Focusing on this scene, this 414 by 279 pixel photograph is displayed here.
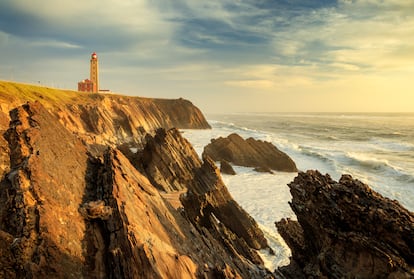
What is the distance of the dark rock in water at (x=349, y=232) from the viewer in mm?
7234

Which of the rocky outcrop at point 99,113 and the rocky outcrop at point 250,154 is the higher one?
the rocky outcrop at point 99,113

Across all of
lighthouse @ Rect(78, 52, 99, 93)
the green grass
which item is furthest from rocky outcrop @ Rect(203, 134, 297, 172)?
lighthouse @ Rect(78, 52, 99, 93)

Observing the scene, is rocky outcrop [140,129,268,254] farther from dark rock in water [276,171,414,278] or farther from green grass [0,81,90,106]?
green grass [0,81,90,106]

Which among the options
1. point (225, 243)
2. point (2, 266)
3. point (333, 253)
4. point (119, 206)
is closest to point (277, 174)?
point (225, 243)

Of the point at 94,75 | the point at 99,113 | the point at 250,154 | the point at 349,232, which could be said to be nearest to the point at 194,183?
the point at 349,232

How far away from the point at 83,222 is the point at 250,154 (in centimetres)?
3325

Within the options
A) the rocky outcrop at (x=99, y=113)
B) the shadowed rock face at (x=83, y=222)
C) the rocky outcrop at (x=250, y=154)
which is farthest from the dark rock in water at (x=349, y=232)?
the rocky outcrop at (x=250, y=154)

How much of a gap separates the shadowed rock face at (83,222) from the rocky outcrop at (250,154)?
26.5 meters

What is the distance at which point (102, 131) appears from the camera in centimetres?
4138

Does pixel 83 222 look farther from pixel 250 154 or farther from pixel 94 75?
pixel 94 75

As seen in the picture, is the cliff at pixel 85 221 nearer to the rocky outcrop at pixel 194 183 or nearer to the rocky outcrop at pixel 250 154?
the rocky outcrop at pixel 194 183

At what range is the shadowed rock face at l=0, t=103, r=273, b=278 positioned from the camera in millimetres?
6285

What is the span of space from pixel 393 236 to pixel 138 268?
6.71 meters

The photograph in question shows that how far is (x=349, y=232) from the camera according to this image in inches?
311
